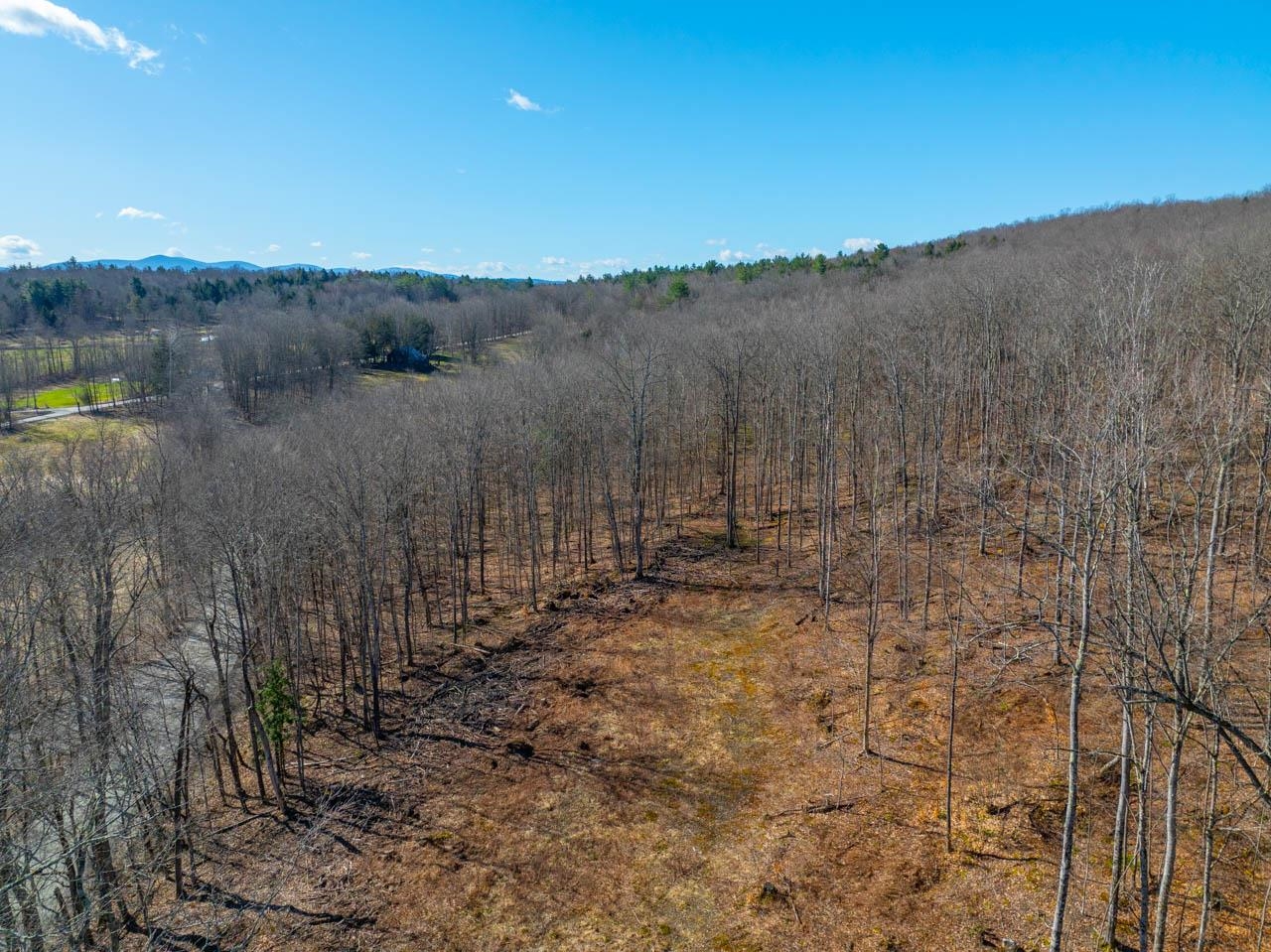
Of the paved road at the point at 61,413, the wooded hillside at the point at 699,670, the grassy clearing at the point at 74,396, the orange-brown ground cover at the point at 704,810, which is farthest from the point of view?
the grassy clearing at the point at 74,396

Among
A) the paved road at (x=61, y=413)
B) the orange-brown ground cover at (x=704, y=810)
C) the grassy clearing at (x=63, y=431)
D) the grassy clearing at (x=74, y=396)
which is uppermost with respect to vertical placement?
the grassy clearing at (x=74, y=396)

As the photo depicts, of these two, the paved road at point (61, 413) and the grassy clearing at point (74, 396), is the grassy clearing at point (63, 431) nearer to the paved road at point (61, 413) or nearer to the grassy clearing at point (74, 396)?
the paved road at point (61, 413)

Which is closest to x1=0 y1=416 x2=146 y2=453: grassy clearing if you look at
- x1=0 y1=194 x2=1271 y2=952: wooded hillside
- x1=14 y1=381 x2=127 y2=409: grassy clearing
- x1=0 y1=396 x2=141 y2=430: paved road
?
x1=0 y1=396 x2=141 y2=430: paved road

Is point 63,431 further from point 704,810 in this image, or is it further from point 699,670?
point 704,810

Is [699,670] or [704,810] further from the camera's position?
[699,670]

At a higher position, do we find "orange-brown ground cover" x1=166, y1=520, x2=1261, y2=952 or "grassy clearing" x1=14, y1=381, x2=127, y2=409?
"grassy clearing" x1=14, y1=381, x2=127, y2=409

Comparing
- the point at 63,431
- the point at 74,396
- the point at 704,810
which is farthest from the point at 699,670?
the point at 74,396

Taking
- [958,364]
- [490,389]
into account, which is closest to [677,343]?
[490,389]

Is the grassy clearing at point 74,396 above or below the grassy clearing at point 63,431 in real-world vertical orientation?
above

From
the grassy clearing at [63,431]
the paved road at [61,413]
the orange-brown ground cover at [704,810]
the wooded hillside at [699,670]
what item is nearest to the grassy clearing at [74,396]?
the paved road at [61,413]

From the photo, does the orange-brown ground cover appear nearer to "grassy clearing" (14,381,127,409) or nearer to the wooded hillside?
the wooded hillside

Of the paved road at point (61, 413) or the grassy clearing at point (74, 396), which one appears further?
the grassy clearing at point (74, 396)
